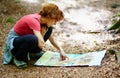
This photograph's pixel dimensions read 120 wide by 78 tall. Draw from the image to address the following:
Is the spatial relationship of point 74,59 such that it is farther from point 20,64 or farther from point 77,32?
point 77,32

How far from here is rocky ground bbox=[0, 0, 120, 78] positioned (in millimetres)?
3700

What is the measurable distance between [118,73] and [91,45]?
4.88 feet

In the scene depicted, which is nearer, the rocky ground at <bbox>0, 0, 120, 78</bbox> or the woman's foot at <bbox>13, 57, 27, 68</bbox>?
the rocky ground at <bbox>0, 0, 120, 78</bbox>

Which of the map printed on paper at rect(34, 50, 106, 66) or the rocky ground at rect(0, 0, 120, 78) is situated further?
the map printed on paper at rect(34, 50, 106, 66)

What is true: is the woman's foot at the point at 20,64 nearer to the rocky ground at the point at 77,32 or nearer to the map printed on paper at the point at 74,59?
the rocky ground at the point at 77,32

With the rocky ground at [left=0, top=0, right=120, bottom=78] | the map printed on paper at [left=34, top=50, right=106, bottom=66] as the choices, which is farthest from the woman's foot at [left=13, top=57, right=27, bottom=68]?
the map printed on paper at [left=34, top=50, right=106, bottom=66]

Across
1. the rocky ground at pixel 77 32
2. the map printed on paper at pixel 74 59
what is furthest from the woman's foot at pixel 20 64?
the map printed on paper at pixel 74 59

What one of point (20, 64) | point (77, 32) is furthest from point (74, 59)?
point (77, 32)

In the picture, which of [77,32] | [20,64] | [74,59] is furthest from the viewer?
[77,32]

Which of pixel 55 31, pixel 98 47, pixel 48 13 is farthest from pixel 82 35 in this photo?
pixel 48 13

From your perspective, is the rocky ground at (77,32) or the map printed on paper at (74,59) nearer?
the rocky ground at (77,32)

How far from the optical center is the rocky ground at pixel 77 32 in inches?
146

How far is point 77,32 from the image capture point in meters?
5.75

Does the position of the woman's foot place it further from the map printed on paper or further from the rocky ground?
the map printed on paper
